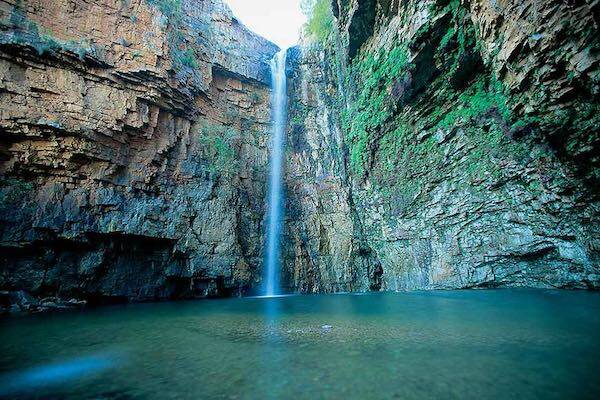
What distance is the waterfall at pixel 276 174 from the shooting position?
54.1 feet

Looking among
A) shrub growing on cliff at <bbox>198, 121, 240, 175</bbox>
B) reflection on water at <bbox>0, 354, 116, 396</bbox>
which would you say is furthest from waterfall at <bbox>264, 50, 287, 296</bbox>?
reflection on water at <bbox>0, 354, 116, 396</bbox>

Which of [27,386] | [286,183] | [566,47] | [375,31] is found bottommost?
[27,386]

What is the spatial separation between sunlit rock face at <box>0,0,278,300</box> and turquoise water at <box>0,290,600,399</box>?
692 centimetres

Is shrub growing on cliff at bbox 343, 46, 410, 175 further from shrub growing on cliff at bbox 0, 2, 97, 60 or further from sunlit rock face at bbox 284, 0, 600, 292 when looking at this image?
shrub growing on cliff at bbox 0, 2, 97, 60

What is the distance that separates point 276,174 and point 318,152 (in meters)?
2.94

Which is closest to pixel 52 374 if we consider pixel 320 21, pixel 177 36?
pixel 177 36

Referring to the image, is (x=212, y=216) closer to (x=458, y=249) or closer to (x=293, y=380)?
(x=458, y=249)

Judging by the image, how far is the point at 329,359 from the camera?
3.18 metres

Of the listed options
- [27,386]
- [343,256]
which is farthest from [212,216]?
[27,386]

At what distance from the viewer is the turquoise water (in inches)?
94.2

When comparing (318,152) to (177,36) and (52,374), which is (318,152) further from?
(52,374)

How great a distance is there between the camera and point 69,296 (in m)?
11.2

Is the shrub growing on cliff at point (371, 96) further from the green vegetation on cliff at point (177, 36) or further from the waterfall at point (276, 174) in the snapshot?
the green vegetation on cliff at point (177, 36)

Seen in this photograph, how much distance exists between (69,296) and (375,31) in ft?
52.6
